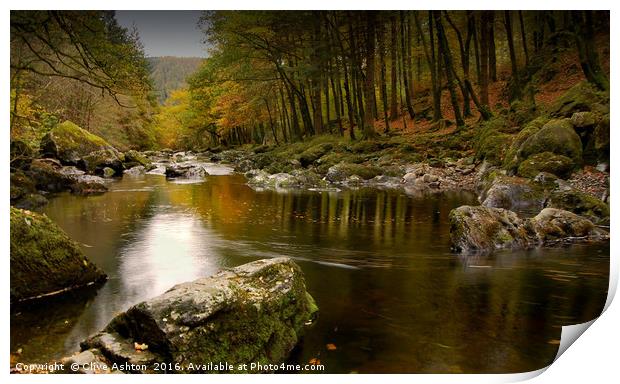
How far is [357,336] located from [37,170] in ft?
33.5

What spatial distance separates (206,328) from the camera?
3102mm

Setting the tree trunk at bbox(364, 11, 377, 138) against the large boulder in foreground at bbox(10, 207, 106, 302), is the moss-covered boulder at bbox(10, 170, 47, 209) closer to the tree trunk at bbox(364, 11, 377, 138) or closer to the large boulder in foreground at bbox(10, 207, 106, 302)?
the large boulder in foreground at bbox(10, 207, 106, 302)

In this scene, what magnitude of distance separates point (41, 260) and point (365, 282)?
3.03 m

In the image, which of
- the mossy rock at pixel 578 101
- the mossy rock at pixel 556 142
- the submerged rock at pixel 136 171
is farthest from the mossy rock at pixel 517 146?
the submerged rock at pixel 136 171

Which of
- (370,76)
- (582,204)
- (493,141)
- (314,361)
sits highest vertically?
(370,76)

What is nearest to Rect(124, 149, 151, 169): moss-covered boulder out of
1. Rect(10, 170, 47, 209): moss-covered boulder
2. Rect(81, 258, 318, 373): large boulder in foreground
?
Rect(10, 170, 47, 209): moss-covered boulder

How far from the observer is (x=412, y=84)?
26.8 metres

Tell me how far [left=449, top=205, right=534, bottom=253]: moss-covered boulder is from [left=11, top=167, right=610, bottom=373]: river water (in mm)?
278

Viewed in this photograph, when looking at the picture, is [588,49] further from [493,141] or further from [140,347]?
[140,347]

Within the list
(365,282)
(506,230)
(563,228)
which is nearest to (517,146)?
(563,228)

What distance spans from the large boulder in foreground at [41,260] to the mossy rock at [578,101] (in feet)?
32.6

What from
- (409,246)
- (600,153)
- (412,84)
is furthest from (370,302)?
(412,84)
